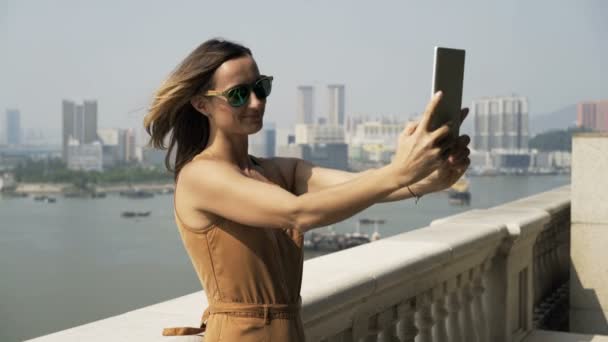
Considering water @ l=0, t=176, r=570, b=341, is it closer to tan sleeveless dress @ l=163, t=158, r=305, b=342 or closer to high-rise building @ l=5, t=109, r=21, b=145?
tan sleeveless dress @ l=163, t=158, r=305, b=342

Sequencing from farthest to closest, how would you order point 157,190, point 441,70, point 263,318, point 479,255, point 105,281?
point 157,190 → point 105,281 → point 479,255 → point 263,318 → point 441,70

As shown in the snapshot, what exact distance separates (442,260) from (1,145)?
596 ft

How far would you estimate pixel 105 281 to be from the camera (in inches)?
2384

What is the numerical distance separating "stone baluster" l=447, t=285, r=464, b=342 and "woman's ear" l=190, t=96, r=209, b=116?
6.68 feet

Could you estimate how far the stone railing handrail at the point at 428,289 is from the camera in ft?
7.64

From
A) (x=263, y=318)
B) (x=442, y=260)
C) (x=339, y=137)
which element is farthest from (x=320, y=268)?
(x=339, y=137)

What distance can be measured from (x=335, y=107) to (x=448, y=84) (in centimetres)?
15868

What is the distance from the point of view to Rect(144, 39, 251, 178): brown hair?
6.00ft

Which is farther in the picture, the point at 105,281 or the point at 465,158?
the point at 105,281

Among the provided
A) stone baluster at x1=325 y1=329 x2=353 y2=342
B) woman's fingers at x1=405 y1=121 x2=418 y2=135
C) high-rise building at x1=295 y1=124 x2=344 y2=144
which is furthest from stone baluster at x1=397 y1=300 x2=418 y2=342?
high-rise building at x1=295 y1=124 x2=344 y2=144

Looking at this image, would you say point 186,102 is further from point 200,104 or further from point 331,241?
point 331,241

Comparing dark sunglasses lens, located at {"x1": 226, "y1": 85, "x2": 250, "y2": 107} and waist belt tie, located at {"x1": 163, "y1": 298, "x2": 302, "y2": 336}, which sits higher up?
dark sunglasses lens, located at {"x1": 226, "y1": 85, "x2": 250, "y2": 107}

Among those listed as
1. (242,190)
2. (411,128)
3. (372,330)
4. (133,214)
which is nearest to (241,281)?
(242,190)

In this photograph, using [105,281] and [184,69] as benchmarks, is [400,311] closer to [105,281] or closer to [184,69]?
[184,69]
